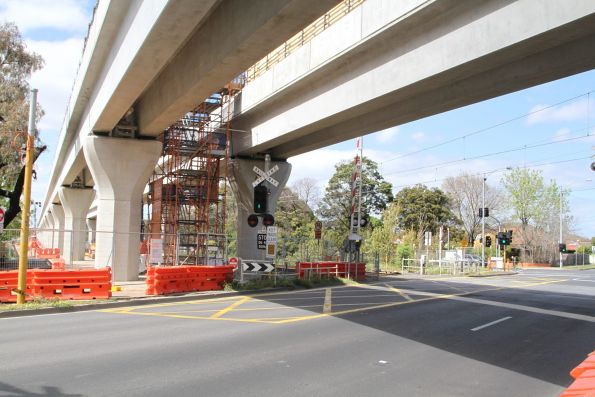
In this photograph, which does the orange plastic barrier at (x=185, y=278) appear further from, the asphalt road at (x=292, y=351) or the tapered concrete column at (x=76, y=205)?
the tapered concrete column at (x=76, y=205)

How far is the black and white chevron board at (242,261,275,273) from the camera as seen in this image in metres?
21.1

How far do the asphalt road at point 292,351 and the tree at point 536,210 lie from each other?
59.6 meters

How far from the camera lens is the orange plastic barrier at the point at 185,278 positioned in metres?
17.2

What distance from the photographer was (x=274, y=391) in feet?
22.0

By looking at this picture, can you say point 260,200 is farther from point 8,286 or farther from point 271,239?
point 8,286

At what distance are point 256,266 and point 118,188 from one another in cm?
683

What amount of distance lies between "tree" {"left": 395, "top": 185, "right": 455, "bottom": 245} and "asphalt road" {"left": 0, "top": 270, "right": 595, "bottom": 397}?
56645 millimetres

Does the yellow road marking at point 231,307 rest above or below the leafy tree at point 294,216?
below

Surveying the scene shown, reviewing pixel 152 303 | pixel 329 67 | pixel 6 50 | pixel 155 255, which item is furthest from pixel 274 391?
pixel 6 50

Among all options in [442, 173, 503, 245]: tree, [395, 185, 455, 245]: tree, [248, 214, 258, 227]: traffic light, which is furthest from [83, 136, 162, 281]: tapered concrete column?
[442, 173, 503, 245]: tree

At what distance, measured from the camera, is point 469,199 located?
7731 cm

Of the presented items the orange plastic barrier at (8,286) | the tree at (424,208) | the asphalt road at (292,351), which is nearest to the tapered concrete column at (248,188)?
the asphalt road at (292,351)

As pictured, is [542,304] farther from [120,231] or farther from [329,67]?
[120,231]

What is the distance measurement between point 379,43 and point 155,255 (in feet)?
37.8
